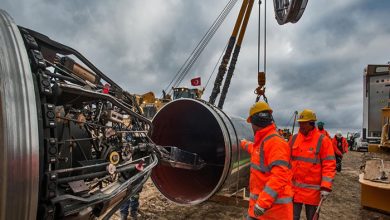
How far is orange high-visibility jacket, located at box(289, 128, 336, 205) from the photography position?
3802 millimetres

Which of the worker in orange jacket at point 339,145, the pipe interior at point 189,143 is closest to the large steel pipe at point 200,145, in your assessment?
the pipe interior at point 189,143

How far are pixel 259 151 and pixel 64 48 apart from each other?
1929 mm

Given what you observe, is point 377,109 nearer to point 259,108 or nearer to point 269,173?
point 259,108

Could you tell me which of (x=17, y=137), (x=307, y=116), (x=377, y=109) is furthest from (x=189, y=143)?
(x=377, y=109)

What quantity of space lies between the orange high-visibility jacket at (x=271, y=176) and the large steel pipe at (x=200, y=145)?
543mm

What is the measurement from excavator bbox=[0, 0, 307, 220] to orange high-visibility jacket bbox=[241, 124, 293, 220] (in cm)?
55

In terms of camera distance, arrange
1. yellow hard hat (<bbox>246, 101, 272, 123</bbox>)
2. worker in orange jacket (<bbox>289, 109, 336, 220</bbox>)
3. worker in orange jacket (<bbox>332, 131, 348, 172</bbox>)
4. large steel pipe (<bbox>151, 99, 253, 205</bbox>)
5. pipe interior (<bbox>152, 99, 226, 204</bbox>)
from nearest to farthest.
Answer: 1. yellow hard hat (<bbox>246, 101, 272, 123</bbox>)
2. large steel pipe (<bbox>151, 99, 253, 205</bbox>)
3. worker in orange jacket (<bbox>289, 109, 336, 220</bbox>)
4. pipe interior (<bbox>152, 99, 226, 204</bbox>)
5. worker in orange jacket (<bbox>332, 131, 348, 172</bbox>)

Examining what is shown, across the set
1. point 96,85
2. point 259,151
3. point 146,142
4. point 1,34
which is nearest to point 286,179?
point 259,151

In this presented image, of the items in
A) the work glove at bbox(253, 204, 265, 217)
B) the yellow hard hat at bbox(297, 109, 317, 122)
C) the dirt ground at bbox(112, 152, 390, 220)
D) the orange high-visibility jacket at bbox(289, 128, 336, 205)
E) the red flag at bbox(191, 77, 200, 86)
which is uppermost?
the red flag at bbox(191, 77, 200, 86)

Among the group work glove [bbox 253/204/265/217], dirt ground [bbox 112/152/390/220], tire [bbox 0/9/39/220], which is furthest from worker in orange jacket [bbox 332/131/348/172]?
tire [bbox 0/9/39/220]

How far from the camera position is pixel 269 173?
9.45 ft

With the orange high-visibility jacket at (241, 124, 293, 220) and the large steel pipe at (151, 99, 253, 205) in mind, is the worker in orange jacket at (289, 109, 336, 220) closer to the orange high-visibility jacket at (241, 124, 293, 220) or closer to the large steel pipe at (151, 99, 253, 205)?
the large steel pipe at (151, 99, 253, 205)

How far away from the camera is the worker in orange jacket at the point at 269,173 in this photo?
273 cm

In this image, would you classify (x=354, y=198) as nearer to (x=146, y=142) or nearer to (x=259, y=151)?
(x=259, y=151)
